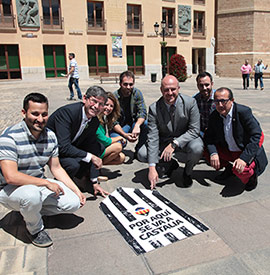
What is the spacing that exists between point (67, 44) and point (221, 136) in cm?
2354

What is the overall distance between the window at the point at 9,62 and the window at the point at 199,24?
697 inches

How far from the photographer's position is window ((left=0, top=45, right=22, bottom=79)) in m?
23.4

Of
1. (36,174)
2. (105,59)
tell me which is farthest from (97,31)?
(36,174)

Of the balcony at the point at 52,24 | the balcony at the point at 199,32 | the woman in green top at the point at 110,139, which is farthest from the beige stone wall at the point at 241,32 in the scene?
the woman in green top at the point at 110,139

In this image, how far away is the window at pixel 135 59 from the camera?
1092 inches

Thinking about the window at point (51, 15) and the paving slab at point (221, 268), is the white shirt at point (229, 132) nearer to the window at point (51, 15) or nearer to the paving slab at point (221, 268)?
the paving slab at point (221, 268)

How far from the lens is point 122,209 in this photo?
3062mm

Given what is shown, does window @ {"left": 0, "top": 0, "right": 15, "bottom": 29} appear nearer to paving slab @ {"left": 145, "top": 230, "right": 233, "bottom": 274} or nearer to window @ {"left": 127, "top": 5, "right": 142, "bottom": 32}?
window @ {"left": 127, "top": 5, "right": 142, "bottom": 32}

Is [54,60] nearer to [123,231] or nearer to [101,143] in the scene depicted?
[101,143]

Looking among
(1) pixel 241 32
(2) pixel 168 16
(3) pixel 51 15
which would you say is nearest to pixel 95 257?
(3) pixel 51 15

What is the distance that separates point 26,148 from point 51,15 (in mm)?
24619

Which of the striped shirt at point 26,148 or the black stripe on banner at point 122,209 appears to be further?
the black stripe on banner at point 122,209

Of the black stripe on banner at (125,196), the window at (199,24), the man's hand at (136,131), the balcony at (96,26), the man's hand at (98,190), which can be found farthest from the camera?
the window at (199,24)

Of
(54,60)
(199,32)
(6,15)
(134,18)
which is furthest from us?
(199,32)
